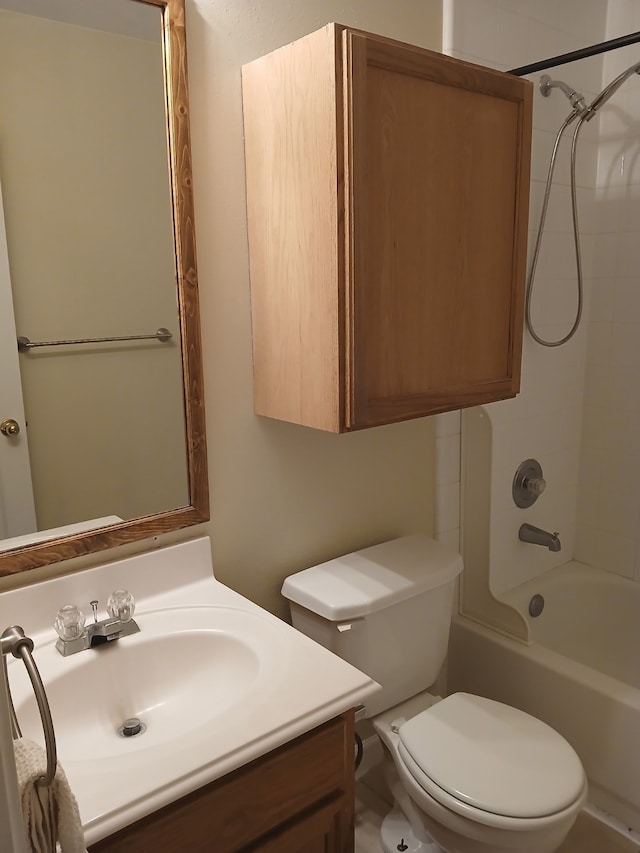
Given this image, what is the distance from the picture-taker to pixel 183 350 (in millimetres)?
1451

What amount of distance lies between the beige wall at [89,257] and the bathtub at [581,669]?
45.8 inches

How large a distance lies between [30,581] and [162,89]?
0.99 meters

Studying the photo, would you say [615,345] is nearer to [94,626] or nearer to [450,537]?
[450,537]

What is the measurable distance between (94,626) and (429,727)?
79cm

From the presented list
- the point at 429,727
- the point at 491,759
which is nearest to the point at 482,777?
the point at 491,759

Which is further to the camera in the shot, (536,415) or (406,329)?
(536,415)

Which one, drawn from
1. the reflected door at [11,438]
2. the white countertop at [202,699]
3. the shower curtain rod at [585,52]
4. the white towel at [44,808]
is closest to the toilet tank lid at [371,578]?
the white countertop at [202,699]

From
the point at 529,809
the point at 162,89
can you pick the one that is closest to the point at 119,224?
the point at 162,89

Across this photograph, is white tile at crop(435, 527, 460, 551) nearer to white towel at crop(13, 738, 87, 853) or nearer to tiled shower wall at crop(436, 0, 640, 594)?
tiled shower wall at crop(436, 0, 640, 594)

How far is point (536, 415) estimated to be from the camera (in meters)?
2.29

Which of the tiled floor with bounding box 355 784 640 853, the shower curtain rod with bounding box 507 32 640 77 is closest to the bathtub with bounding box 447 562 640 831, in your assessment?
the tiled floor with bounding box 355 784 640 853

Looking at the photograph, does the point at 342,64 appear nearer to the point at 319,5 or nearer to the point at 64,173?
the point at 319,5

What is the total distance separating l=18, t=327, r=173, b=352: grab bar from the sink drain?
0.71 metres

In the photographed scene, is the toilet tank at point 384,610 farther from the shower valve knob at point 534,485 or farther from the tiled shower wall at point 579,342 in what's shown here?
the shower valve knob at point 534,485
